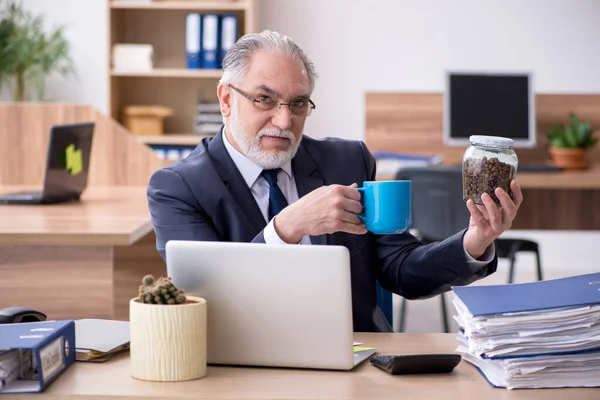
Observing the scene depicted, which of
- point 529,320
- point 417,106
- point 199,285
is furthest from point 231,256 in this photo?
point 417,106

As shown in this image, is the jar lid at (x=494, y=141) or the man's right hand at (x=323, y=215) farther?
the man's right hand at (x=323, y=215)

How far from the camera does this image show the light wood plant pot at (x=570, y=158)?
4270mm

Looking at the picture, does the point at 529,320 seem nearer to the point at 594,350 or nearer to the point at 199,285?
the point at 594,350

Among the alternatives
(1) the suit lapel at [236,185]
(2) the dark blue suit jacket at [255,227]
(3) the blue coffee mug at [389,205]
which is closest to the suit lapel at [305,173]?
(2) the dark blue suit jacket at [255,227]

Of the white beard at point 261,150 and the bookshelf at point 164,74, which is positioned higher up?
the bookshelf at point 164,74

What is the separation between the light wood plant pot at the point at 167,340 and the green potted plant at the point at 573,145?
11.0 feet

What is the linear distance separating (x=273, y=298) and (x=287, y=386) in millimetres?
123

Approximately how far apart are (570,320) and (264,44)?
0.85m

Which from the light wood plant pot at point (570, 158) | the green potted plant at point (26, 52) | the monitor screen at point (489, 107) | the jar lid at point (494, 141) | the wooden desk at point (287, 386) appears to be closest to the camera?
the wooden desk at point (287, 386)

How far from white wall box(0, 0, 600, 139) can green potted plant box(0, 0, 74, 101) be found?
0.18 metres

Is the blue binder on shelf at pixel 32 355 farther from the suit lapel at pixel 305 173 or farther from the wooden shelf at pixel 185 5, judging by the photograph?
the wooden shelf at pixel 185 5

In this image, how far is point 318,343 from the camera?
4.13 feet

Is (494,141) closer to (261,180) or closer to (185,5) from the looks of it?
(261,180)

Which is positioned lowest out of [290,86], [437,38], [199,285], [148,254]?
[148,254]
